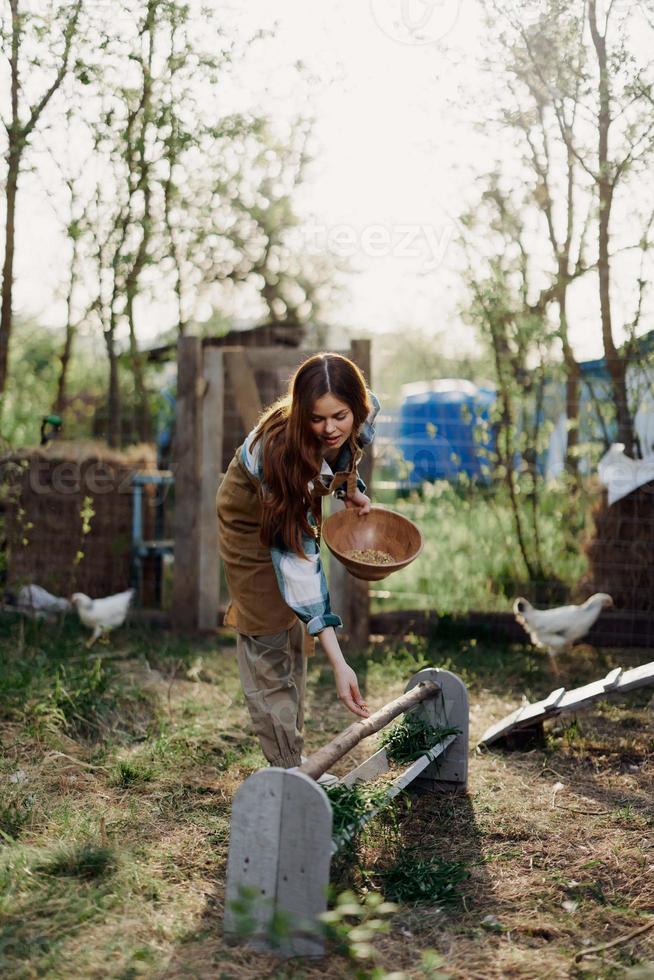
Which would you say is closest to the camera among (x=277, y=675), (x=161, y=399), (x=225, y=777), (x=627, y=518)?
(x=277, y=675)

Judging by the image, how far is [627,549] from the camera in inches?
243

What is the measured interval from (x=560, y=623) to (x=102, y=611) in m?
2.82

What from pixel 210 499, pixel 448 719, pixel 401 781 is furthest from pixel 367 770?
pixel 210 499

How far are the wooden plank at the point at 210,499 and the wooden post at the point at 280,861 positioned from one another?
412 cm

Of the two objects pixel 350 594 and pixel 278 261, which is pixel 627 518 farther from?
pixel 278 261

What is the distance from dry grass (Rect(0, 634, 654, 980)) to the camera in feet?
8.14

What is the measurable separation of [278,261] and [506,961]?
12248mm

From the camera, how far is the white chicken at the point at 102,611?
20.0 ft

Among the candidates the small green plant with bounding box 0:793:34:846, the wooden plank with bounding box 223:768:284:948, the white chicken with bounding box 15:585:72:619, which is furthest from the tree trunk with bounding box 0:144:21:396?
the wooden plank with bounding box 223:768:284:948

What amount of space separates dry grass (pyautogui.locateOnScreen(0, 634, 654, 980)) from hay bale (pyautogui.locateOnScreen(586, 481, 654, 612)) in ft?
3.65

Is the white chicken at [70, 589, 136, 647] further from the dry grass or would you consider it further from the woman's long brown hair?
the woman's long brown hair

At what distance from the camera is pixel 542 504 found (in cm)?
668

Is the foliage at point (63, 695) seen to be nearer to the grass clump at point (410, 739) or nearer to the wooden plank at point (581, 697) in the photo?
the grass clump at point (410, 739)

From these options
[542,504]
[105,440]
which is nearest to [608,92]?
[542,504]
